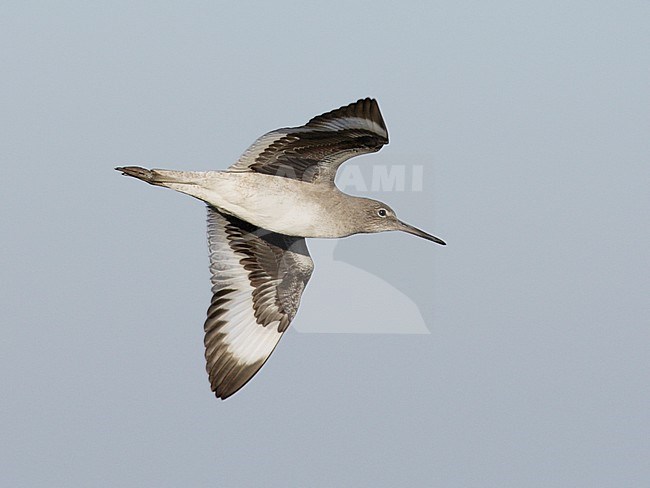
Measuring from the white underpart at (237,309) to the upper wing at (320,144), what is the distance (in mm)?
1185

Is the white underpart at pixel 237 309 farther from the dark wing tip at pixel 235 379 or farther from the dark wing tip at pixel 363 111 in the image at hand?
the dark wing tip at pixel 363 111

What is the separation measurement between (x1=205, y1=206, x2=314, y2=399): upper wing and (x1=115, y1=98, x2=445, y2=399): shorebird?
10 mm

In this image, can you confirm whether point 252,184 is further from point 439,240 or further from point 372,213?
point 439,240

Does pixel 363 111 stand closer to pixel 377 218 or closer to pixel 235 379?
pixel 377 218

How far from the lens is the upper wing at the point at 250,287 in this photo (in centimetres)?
1262

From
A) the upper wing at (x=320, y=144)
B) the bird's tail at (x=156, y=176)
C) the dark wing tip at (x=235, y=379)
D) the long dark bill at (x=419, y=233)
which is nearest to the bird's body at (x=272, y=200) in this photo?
the bird's tail at (x=156, y=176)

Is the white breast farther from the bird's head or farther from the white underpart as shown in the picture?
the white underpart

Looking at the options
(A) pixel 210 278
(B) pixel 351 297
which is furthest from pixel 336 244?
(A) pixel 210 278

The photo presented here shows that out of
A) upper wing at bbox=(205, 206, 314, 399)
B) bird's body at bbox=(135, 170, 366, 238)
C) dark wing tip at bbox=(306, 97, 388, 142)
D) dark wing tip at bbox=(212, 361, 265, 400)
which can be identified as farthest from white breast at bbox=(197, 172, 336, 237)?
dark wing tip at bbox=(212, 361, 265, 400)

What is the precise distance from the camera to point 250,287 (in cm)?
1284

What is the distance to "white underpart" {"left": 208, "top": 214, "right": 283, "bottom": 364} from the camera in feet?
41.4

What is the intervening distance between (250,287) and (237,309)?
0.27m

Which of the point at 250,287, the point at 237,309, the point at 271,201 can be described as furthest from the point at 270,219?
the point at 237,309

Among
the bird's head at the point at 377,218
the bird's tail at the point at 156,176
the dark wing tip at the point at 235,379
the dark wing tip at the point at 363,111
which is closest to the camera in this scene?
the dark wing tip at the point at 363,111
